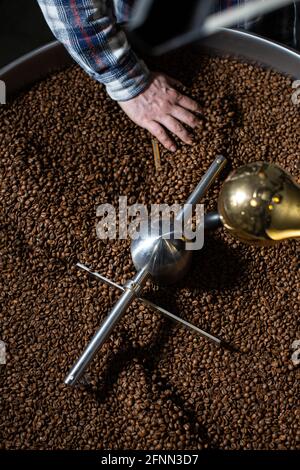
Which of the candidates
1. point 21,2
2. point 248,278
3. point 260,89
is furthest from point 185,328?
point 21,2

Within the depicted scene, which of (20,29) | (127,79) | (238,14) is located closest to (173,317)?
(127,79)

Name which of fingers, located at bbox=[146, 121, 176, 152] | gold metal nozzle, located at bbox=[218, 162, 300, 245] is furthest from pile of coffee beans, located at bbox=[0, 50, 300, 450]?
gold metal nozzle, located at bbox=[218, 162, 300, 245]

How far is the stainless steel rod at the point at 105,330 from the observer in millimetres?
1104

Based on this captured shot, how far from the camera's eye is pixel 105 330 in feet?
3.71

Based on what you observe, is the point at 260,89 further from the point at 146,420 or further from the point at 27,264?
the point at 146,420

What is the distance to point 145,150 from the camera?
145 cm

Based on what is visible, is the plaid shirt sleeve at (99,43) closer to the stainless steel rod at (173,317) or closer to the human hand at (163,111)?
the human hand at (163,111)

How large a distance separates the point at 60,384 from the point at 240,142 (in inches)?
28.5

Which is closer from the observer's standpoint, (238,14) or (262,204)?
(262,204)

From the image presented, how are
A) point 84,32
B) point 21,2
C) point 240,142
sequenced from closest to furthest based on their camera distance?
point 84,32 < point 240,142 < point 21,2

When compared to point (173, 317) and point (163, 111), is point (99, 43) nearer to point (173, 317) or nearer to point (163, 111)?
point (163, 111)

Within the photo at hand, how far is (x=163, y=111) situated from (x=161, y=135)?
65 millimetres

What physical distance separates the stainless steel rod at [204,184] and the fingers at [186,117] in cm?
16

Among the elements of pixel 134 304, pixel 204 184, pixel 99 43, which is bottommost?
pixel 134 304
